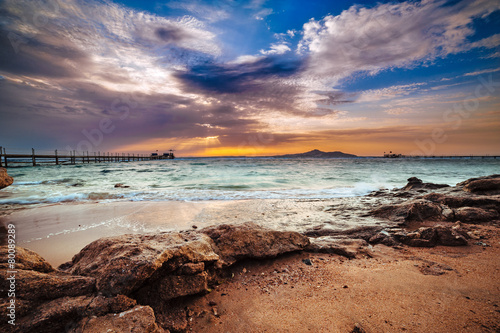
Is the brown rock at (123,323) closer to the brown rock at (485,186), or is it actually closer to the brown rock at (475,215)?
the brown rock at (475,215)

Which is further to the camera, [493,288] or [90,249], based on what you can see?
[90,249]

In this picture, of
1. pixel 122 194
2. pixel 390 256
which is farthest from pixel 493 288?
pixel 122 194

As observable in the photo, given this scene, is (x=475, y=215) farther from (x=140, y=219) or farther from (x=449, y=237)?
(x=140, y=219)

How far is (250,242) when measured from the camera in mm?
3334

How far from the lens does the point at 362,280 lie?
2805 millimetres

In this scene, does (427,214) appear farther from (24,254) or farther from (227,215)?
(24,254)

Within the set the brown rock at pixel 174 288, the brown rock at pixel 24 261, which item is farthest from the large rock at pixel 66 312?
the brown rock at pixel 24 261

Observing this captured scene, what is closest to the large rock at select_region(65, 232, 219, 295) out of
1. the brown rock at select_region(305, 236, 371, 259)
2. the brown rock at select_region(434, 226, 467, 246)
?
the brown rock at select_region(305, 236, 371, 259)

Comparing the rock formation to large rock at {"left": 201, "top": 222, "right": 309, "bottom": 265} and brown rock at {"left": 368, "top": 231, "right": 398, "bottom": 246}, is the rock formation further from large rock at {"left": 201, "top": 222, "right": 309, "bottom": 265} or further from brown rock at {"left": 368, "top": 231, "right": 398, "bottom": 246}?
brown rock at {"left": 368, "top": 231, "right": 398, "bottom": 246}

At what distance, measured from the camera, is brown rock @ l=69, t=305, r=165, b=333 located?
1.67 meters

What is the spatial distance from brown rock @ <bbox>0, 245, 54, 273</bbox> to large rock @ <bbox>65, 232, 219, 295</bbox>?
0.96ft

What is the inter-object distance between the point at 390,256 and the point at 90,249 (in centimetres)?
451

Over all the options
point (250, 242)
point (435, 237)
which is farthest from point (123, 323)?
point (435, 237)

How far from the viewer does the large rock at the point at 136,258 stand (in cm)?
202
